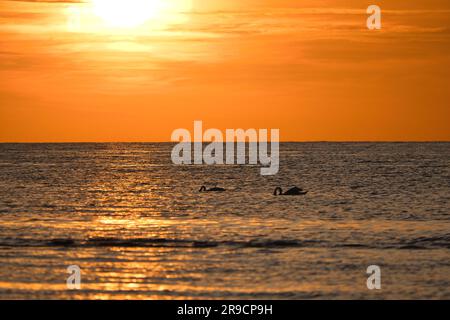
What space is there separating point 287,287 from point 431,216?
89.1 ft

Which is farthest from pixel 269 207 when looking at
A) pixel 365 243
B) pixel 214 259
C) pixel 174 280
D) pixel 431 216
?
pixel 174 280

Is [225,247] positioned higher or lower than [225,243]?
lower

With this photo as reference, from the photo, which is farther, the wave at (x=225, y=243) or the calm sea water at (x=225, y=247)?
the wave at (x=225, y=243)

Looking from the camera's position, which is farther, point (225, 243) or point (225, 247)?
point (225, 243)

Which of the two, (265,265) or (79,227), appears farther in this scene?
(79,227)

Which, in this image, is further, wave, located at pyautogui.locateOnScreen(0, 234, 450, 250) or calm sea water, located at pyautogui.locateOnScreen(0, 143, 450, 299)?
wave, located at pyautogui.locateOnScreen(0, 234, 450, 250)
